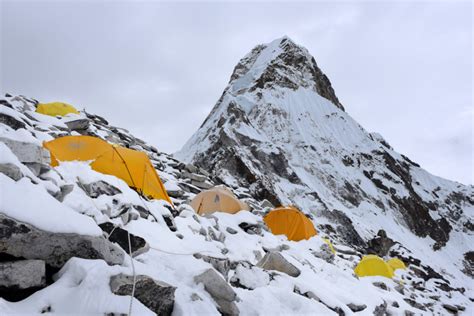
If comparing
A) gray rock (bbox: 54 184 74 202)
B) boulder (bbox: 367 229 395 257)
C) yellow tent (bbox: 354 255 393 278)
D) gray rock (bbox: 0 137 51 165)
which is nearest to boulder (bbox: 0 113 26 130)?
gray rock (bbox: 0 137 51 165)

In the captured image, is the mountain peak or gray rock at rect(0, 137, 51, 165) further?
the mountain peak

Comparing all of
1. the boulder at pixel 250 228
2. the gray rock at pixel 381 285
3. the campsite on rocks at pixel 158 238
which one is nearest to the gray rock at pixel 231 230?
the campsite on rocks at pixel 158 238

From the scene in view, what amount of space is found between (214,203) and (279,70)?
4052 centimetres

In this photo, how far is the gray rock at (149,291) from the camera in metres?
3.51

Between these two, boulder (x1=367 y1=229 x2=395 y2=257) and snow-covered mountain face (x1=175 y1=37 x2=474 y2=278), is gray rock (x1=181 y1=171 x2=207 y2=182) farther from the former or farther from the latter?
boulder (x1=367 y1=229 x2=395 y2=257)

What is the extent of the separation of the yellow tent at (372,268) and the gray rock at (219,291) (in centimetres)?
1187

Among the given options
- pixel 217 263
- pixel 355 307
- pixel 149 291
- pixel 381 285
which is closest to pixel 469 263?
pixel 381 285

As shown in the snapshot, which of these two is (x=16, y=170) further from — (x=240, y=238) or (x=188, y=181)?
(x=188, y=181)

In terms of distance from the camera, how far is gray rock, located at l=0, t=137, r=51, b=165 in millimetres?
4762

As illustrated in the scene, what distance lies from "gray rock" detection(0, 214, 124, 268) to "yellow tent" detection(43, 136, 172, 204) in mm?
5507

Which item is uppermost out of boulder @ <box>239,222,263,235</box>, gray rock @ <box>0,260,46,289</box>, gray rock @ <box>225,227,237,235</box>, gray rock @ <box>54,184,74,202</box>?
boulder @ <box>239,222,263,235</box>

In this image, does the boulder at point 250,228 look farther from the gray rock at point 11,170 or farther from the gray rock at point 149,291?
the gray rock at point 11,170

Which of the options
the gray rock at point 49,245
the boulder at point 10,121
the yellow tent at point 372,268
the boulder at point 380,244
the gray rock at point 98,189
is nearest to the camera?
the gray rock at point 49,245

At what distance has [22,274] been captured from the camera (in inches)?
122
